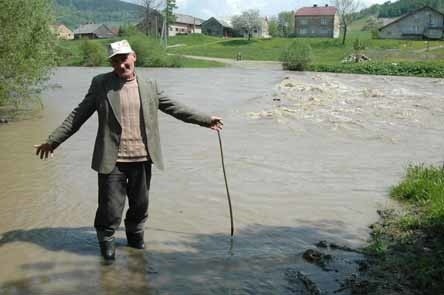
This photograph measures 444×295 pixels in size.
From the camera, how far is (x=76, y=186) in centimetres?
1010

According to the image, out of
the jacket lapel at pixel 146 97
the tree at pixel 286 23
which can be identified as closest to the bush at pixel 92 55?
the jacket lapel at pixel 146 97

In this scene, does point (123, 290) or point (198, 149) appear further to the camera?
point (198, 149)

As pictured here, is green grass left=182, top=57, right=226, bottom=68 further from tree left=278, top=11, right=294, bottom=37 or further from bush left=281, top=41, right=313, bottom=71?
tree left=278, top=11, right=294, bottom=37

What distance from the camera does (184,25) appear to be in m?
144

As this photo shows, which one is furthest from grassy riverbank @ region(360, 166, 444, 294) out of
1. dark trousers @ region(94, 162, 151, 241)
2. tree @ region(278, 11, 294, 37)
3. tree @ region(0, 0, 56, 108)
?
tree @ region(278, 11, 294, 37)

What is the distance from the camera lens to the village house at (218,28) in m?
134

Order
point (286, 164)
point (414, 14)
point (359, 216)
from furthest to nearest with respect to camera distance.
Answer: point (414, 14)
point (286, 164)
point (359, 216)

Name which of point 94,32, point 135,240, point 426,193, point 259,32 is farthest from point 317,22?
point 135,240

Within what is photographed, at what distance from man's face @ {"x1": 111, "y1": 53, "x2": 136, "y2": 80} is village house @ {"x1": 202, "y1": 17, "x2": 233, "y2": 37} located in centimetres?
13049

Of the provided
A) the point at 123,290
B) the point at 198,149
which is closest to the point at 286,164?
the point at 198,149

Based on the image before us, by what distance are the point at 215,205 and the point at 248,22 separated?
12527 cm

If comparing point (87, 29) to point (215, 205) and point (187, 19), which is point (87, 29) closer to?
point (187, 19)

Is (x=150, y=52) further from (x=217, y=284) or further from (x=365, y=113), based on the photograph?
(x=217, y=284)

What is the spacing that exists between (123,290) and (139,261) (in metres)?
0.77
